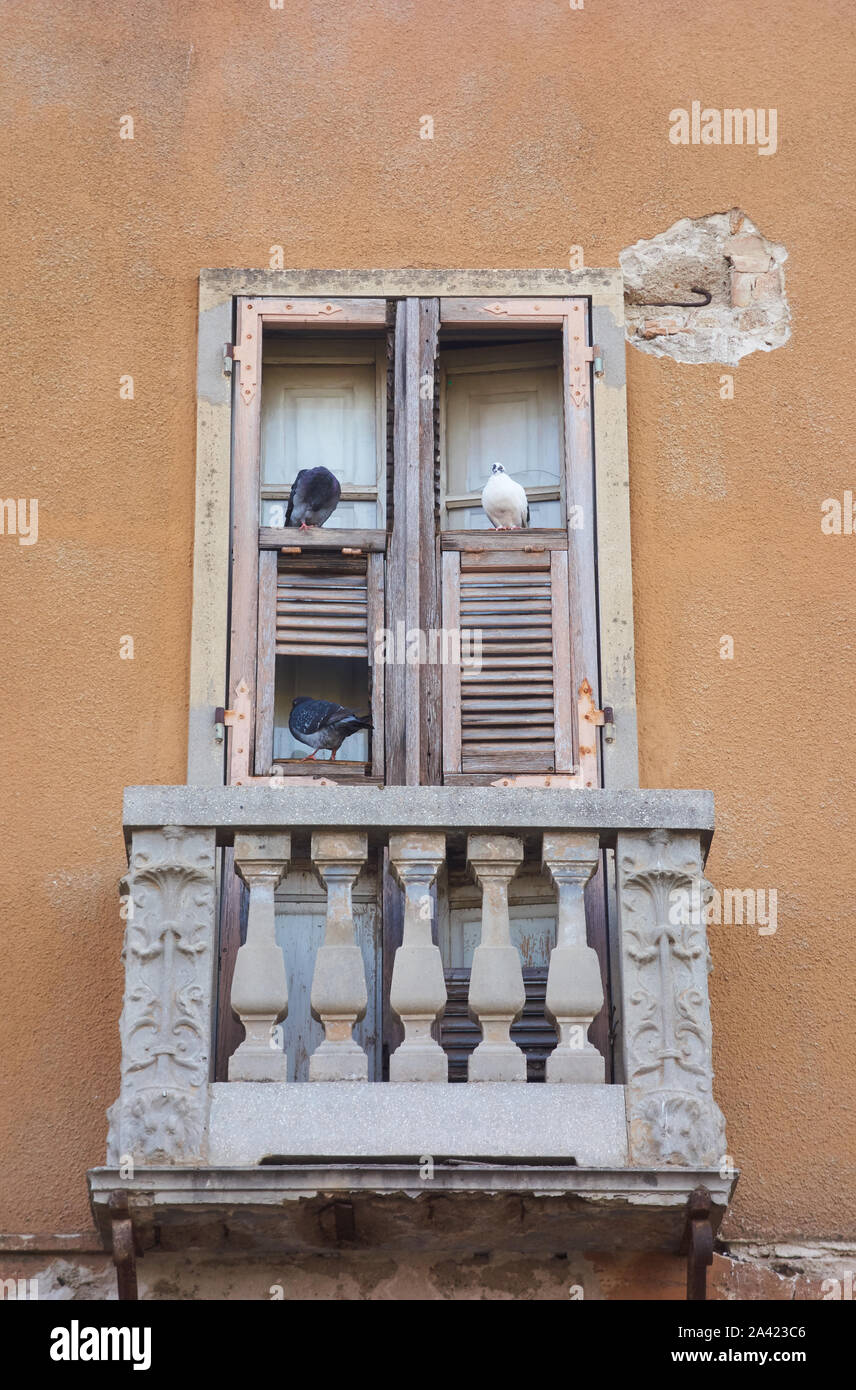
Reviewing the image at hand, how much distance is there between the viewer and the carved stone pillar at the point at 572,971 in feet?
19.0

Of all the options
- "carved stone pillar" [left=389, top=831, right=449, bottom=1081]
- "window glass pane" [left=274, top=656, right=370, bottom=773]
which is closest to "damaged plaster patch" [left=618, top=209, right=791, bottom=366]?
"window glass pane" [left=274, top=656, right=370, bottom=773]

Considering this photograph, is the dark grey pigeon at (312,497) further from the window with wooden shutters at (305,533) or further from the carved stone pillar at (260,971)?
the carved stone pillar at (260,971)

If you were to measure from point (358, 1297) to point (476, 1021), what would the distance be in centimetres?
78

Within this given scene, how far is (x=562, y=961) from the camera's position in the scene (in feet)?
19.3

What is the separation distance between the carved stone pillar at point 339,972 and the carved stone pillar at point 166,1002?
0.28 metres

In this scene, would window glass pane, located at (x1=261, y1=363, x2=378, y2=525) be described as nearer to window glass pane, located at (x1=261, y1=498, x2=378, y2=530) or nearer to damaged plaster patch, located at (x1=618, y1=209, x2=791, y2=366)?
window glass pane, located at (x1=261, y1=498, x2=378, y2=530)

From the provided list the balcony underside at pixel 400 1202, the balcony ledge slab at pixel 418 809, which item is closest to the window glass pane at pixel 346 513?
the balcony ledge slab at pixel 418 809

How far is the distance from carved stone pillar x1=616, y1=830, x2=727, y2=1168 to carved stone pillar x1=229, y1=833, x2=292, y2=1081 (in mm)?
869

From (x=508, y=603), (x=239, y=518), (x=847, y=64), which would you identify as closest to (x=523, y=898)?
(x=508, y=603)

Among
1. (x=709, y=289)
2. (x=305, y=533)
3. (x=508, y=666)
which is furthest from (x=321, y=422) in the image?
(x=709, y=289)

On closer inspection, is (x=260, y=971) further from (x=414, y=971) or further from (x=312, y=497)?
(x=312, y=497)

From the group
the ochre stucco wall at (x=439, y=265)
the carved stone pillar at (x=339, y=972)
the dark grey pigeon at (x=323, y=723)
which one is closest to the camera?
the carved stone pillar at (x=339, y=972)

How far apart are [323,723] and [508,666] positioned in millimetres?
577

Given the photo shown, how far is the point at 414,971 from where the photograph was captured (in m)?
5.84
